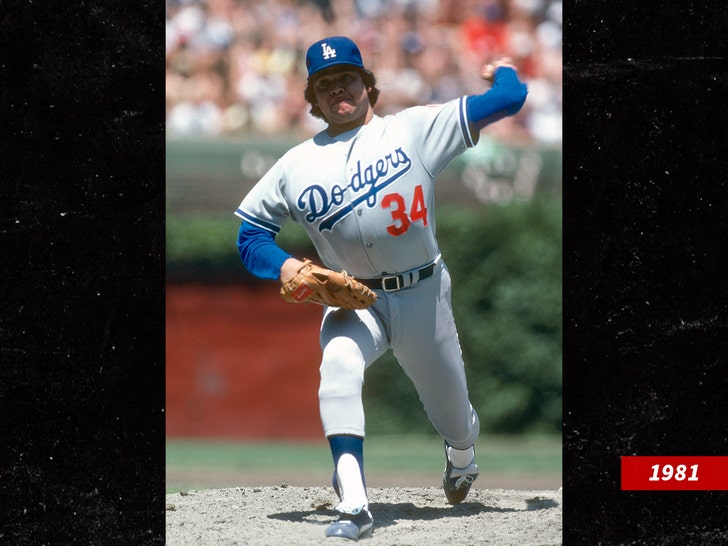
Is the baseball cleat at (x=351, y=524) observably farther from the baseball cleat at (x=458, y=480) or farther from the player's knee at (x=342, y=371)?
the baseball cleat at (x=458, y=480)

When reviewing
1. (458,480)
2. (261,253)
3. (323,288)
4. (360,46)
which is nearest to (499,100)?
(323,288)

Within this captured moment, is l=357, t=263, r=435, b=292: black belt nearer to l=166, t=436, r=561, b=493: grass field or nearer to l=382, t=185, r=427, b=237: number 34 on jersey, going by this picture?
l=382, t=185, r=427, b=237: number 34 on jersey

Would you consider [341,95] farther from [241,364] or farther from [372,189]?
[241,364]

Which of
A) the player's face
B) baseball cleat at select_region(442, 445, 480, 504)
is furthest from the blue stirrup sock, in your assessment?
the player's face

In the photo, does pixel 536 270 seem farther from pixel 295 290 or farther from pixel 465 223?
pixel 295 290
